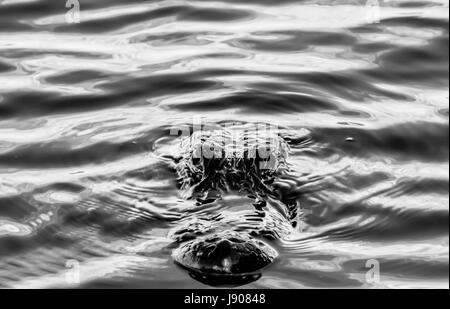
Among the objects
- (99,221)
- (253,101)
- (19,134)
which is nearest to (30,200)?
(99,221)

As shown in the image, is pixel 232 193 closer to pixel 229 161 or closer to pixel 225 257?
pixel 229 161

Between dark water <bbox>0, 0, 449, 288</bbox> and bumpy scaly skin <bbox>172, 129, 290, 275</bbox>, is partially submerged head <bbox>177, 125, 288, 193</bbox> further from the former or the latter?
dark water <bbox>0, 0, 449, 288</bbox>

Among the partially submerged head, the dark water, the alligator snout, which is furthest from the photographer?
the partially submerged head

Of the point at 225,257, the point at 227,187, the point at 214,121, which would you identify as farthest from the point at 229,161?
the point at 225,257

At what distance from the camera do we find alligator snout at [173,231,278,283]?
19.1 feet

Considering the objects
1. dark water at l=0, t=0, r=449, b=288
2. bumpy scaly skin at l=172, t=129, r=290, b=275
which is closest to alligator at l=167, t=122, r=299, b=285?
bumpy scaly skin at l=172, t=129, r=290, b=275

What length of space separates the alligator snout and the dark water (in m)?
0.09

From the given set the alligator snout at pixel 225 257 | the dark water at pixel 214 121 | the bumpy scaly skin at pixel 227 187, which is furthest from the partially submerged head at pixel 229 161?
the alligator snout at pixel 225 257

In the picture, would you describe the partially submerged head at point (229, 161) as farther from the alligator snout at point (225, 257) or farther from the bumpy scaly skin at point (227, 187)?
the alligator snout at point (225, 257)

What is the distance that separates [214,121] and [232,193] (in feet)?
5.55

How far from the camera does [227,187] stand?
6.88 meters

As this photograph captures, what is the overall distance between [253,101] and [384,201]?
7.61 ft

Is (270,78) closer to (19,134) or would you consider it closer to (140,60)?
(140,60)

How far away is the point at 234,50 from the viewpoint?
10531 millimetres
